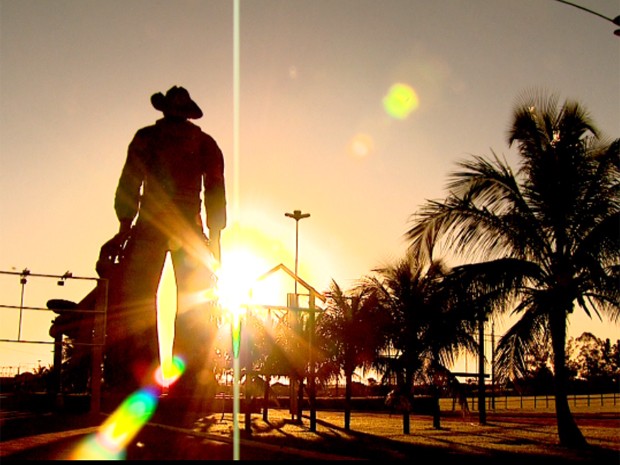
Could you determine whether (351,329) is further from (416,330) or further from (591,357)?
(591,357)

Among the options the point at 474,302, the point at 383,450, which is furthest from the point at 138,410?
the point at 474,302

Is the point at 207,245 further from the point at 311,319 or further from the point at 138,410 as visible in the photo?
the point at 311,319

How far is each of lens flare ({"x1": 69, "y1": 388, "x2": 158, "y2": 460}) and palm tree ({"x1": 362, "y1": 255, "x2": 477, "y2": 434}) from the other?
10.3 meters

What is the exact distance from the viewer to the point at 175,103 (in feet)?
35.9

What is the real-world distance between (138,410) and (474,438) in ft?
29.2

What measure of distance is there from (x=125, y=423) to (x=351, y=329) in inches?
427

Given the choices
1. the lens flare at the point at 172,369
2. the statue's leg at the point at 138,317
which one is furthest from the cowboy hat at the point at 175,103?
the lens flare at the point at 172,369

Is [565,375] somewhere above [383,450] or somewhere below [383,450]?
above

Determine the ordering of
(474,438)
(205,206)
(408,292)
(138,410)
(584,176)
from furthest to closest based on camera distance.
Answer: (408,292)
(474,438)
(584,176)
(205,206)
(138,410)

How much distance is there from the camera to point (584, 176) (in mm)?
15531

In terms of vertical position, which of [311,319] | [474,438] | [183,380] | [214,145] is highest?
[214,145]

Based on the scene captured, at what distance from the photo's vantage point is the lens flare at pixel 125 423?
32.4 feet

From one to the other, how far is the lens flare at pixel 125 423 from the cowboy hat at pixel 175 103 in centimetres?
379

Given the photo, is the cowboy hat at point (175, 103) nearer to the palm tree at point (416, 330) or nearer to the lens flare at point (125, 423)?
the lens flare at point (125, 423)
